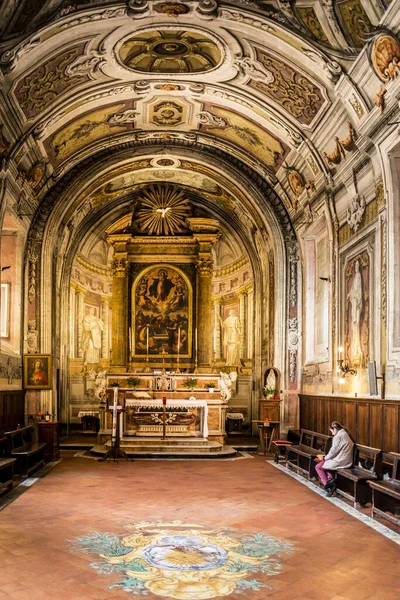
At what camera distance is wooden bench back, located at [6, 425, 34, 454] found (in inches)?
506

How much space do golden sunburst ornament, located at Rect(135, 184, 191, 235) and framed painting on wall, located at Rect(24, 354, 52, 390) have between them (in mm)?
8382

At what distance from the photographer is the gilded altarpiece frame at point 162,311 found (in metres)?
23.7

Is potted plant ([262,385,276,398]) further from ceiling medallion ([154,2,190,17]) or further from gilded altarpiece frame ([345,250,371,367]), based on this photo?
ceiling medallion ([154,2,190,17])

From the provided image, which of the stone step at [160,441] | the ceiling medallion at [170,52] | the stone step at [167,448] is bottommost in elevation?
the stone step at [167,448]

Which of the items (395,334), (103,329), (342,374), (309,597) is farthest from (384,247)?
(103,329)

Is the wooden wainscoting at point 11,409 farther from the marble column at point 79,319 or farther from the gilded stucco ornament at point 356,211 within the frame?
the gilded stucco ornament at point 356,211

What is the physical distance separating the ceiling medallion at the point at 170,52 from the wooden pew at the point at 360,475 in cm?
825

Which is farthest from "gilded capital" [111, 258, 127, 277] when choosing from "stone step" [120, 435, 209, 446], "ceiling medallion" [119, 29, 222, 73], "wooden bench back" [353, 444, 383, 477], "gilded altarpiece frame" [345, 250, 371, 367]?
"wooden bench back" [353, 444, 383, 477]

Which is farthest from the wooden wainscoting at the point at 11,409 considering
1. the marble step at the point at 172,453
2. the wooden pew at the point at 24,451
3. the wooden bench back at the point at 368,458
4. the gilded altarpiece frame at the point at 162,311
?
the wooden bench back at the point at 368,458

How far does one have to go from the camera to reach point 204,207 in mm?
24047

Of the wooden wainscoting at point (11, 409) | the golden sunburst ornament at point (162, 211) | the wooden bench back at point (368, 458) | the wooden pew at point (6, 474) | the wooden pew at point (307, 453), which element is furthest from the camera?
the golden sunburst ornament at point (162, 211)

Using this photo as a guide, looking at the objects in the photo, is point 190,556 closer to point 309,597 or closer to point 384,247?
point 309,597

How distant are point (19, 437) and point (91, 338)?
9793 mm

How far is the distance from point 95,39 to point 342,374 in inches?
323
